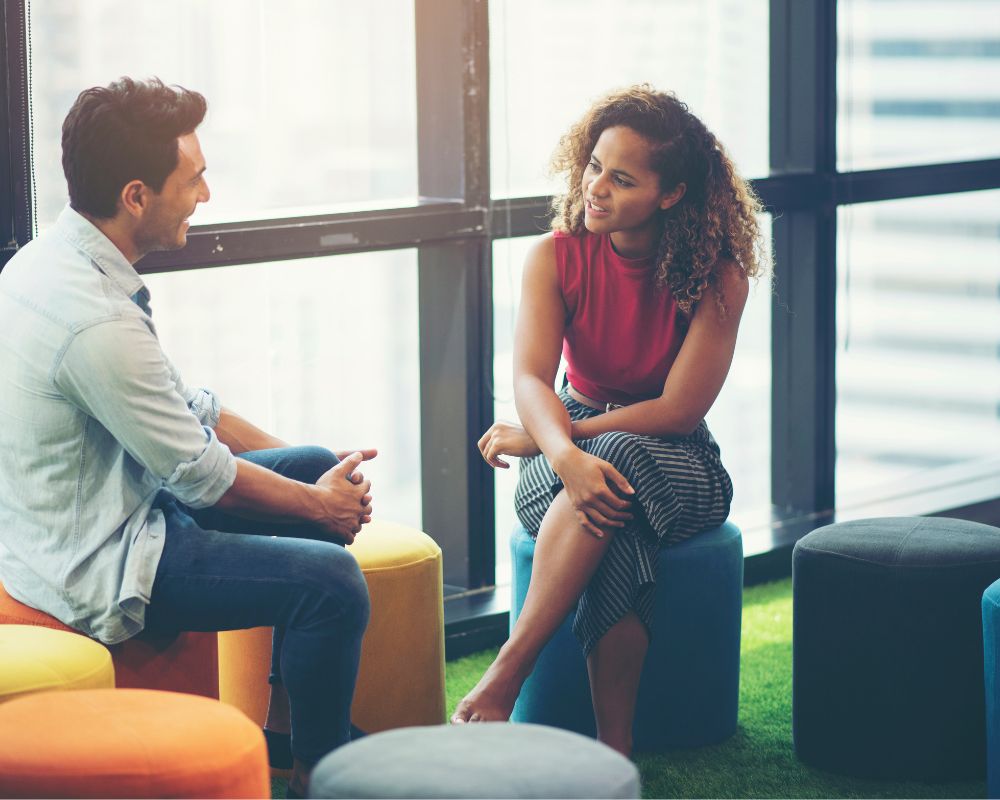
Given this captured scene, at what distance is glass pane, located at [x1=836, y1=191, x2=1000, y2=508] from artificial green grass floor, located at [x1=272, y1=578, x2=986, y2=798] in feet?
4.76

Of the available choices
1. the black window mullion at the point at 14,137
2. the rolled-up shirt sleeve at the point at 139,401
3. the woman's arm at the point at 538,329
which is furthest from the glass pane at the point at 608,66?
the rolled-up shirt sleeve at the point at 139,401

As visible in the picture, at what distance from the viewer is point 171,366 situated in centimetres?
241

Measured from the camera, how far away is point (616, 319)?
2865 mm

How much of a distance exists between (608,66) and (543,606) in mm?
1658

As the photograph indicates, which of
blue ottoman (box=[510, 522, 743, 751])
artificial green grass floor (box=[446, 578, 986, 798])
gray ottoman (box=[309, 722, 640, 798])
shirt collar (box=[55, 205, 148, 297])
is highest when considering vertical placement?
shirt collar (box=[55, 205, 148, 297])

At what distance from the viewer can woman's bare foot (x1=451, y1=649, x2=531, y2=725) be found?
2.59m

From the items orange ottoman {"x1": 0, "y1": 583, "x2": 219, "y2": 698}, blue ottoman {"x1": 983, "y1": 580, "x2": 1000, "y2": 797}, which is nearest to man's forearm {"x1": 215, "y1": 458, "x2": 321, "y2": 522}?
orange ottoman {"x1": 0, "y1": 583, "x2": 219, "y2": 698}

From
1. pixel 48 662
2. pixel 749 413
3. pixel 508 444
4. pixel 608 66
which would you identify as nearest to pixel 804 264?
pixel 749 413

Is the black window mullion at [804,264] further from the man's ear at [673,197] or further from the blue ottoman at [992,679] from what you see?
the blue ottoman at [992,679]

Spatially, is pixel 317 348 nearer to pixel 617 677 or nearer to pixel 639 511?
pixel 639 511

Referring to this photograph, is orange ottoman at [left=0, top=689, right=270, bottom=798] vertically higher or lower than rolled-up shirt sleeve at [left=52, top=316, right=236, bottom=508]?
lower

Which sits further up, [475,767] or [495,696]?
[475,767]

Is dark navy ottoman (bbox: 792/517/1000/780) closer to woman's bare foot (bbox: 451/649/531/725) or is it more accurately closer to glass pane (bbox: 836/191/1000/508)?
woman's bare foot (bbox: 451/649/531/725)

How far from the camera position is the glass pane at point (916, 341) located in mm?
4543
